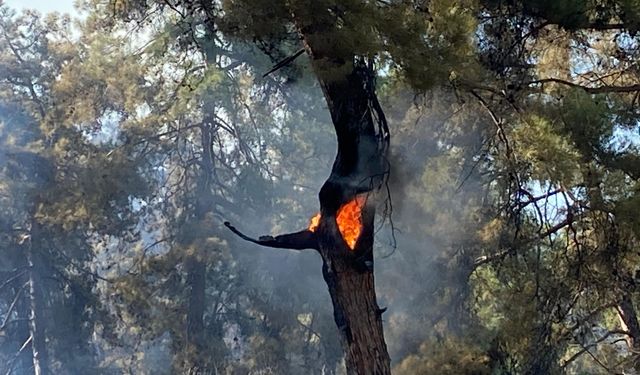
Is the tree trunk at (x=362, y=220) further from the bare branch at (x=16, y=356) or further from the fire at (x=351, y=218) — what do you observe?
the bare branch at (x=16, y=356)

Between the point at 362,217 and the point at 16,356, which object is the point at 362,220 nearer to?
the point at 362,217

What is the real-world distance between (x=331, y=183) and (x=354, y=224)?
1.25ft

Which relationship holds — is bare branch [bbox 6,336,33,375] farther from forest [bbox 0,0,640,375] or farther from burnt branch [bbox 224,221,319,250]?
burnt branch [bbox 224,221,319,250]

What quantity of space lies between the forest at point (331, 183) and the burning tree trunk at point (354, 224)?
0.02 meters

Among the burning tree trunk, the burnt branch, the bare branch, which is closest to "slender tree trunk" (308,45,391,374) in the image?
the burning tree trunk

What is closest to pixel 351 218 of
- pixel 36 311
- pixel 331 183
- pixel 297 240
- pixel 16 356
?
pixel 331 183

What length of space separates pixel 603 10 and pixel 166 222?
1444 cm

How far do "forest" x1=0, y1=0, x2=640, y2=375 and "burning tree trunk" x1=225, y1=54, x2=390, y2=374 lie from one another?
0.02m

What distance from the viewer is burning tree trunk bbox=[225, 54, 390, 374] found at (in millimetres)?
5422

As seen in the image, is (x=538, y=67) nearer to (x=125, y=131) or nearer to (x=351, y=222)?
(x=351, y=222)

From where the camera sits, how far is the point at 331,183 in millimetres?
5738

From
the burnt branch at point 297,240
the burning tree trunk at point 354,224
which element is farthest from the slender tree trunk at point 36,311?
the burning tree trunk at point 354,224

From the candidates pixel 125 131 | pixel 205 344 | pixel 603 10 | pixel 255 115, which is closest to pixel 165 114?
pixel 125 131

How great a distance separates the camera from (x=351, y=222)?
5668mm
